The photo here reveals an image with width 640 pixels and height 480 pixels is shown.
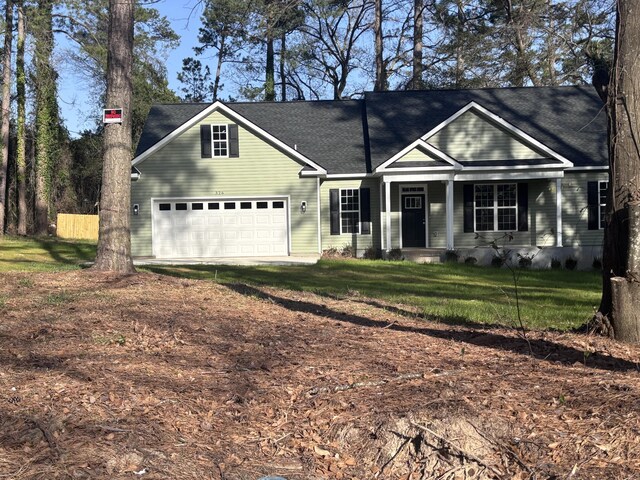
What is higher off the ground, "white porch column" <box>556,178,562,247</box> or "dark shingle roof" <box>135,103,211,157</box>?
"dark shingle roof" <box>135,103,211,157</box>

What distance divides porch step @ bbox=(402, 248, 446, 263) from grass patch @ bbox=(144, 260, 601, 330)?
125 cm

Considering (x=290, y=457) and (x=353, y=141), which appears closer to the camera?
(x=290, y=457)

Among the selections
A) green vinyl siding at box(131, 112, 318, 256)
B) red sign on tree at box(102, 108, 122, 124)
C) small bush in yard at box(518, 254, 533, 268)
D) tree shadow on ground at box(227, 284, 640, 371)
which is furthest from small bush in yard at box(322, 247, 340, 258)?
tree shadow on ground at box(227, 284, 640, 371)

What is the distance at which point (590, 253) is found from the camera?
1998 cm

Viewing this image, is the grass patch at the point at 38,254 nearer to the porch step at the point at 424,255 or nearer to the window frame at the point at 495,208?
the porch step at the point at 424,255

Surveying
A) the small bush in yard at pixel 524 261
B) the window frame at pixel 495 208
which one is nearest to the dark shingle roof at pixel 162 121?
the window frame at pixel 495 208

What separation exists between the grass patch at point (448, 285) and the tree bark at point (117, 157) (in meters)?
2.57

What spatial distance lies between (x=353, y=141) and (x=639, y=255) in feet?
58.9

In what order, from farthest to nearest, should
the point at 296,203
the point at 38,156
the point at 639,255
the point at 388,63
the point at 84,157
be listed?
the point at 84,157
the point at 388,63
the point at 38,156
the point at 296,203
the point at 639,255

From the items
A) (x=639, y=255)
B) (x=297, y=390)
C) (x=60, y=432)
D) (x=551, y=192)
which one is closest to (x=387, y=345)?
(x=297, y=390)

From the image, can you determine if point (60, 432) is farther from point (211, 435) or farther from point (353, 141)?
point (353, 141)

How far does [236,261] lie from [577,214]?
11532 mm

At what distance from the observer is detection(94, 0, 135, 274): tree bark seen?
38.1 feet

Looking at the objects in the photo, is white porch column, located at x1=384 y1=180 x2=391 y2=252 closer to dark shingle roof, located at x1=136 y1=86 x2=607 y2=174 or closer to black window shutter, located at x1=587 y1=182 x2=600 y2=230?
dark shingle roof, located at x1=136 y1=86 x2=607 y2=174
